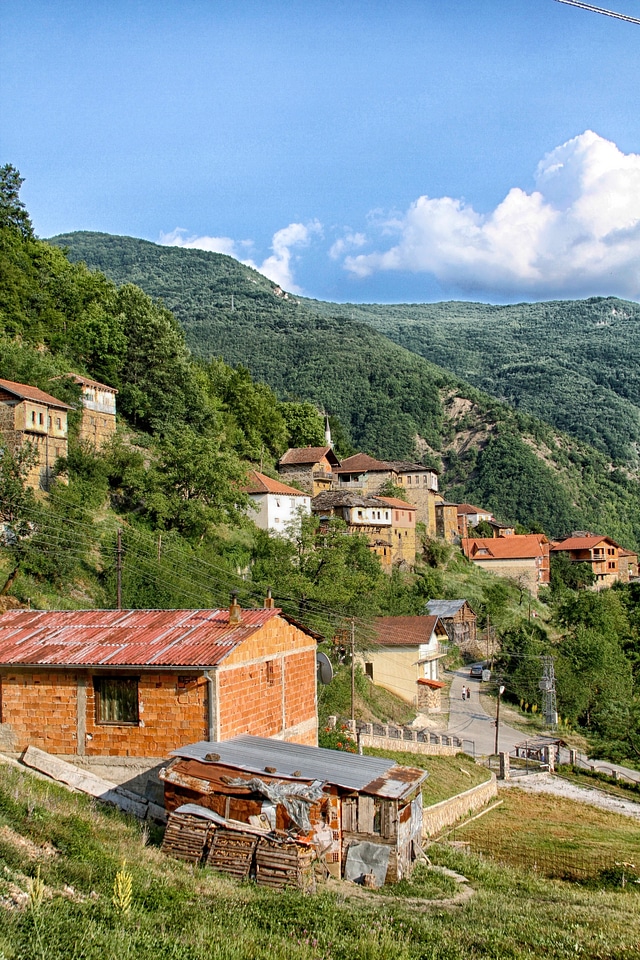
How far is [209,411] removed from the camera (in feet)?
211

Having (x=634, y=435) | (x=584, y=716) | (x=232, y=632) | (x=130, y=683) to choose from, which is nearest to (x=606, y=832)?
(x=232, y=632)

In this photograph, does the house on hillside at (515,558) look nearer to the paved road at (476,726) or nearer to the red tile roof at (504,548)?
the red tile roof at (504,548)

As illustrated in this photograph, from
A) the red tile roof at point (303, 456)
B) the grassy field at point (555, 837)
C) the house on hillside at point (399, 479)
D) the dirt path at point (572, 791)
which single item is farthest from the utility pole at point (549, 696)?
the house on hillside at point (399, 479)

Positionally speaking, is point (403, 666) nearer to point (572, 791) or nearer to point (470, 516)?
point (572, 791)

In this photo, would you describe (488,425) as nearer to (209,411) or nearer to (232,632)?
(209,411)

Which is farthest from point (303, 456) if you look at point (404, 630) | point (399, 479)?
point (404, 630)

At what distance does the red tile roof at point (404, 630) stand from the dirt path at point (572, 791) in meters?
13.6

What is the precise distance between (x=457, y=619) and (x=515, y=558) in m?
27.5

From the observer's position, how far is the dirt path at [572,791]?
98.3 feet

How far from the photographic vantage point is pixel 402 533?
74938 millimetres

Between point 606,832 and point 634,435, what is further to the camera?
point 634,435

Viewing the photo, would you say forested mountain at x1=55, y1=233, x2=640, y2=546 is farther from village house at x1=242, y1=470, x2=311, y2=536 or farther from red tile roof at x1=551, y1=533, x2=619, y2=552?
village house at x1=242, y1=470, x2=311, y2=536

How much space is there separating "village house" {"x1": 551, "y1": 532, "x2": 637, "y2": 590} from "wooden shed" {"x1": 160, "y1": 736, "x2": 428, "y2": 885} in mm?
87441

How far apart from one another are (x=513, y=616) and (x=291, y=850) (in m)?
64.6
